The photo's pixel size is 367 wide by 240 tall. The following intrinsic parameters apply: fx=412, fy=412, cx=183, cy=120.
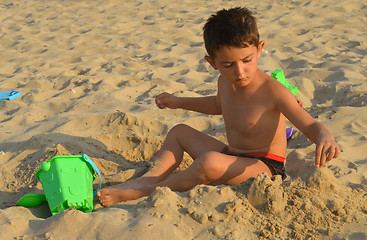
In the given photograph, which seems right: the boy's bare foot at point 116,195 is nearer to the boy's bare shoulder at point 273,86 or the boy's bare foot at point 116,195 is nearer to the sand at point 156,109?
the sand at point 156,109

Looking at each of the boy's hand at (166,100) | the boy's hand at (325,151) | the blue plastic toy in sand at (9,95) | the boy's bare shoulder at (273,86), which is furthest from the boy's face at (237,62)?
the blue plastic toy in sand at (9,95)

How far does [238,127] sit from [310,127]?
46 cm

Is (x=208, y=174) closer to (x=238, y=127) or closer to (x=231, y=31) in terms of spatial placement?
(x=238, y=127)

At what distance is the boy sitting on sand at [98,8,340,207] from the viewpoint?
214 centimetres

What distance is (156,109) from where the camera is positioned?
3.65 metres

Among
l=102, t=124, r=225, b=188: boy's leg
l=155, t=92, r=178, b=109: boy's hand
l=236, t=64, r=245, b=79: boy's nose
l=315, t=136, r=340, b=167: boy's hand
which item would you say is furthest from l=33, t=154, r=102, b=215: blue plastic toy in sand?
l=315, t=136, r=340, b=167: boy's hand

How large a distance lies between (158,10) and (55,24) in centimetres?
179

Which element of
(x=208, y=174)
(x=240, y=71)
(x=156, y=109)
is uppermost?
(x=240, y=71)

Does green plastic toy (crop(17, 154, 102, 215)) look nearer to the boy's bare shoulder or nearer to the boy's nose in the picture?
the boy's nose

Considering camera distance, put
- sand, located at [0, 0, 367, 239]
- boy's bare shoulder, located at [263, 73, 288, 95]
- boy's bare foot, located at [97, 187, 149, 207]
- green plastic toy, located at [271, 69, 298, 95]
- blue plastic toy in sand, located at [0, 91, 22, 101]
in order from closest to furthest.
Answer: sand, located at [0, 0, 367, 239]
boy's bare shoulder, located at [263, 73, 288, 95]
boy's bare foot, located at [97, 187, 149, 207]
green plastic toy, located at [271, 69, 298, 95]
blue plastic toy in sand, located at [0, 91, 22, 101]

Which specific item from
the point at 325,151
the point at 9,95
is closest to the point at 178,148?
the point at 325,151

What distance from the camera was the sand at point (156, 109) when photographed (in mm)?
1836

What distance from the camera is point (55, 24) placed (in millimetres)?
6977

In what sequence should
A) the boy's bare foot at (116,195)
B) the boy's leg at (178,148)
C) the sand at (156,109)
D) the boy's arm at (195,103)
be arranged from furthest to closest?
1. the boy's arm at (195,103)
2. the boy's leg at (178,148)
3. the boy's bare foot at (116,195)
4. the sand at (156,109)
